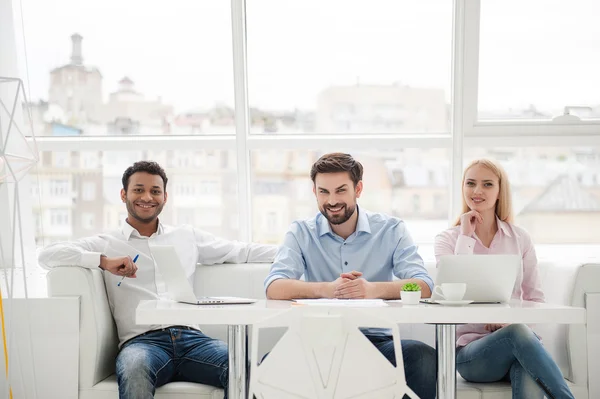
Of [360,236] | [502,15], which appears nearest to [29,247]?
[360,236]

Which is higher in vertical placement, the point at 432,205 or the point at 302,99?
the point at 302,99

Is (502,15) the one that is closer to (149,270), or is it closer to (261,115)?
(261,115)

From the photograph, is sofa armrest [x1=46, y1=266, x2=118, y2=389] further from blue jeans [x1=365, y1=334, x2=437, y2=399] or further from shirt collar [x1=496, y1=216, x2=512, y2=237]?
shirt collar [x1=496, y1=216, x2=512, y2=237]

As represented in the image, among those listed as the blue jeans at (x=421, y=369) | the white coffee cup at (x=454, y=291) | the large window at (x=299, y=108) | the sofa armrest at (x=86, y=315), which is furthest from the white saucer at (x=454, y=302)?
the large window at (x=299, y=108)

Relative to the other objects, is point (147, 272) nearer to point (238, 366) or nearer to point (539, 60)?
point (238, 366)

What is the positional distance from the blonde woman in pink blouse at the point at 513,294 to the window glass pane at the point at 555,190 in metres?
0.89

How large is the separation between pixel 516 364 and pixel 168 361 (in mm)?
1273

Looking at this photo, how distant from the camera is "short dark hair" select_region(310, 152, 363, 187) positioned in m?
3.18

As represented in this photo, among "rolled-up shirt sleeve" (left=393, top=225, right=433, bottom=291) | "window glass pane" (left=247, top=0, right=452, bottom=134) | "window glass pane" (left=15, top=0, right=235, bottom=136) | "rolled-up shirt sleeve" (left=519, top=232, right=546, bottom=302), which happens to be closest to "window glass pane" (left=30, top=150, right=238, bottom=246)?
"window glass pane" (left=15, top=0, right=235, bottom=136)

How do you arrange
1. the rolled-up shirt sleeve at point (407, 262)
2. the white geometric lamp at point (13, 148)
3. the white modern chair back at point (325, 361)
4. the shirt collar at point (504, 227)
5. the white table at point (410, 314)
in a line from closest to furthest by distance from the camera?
the white modern chair back at point (325, 361) < the white table at point (410, 314) < the white geometric lamp at point (13, 148) < the rolled-up shirt sleeve at point (407, 262) < the shirt collar at point (504, 227)

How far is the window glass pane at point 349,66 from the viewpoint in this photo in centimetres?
423

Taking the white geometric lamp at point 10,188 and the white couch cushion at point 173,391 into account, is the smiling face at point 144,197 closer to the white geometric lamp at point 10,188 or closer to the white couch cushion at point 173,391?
the white geometric lamp at point 10,188

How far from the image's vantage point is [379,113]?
4281 millimetres

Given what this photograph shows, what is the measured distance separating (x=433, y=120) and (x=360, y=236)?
1.24 m
